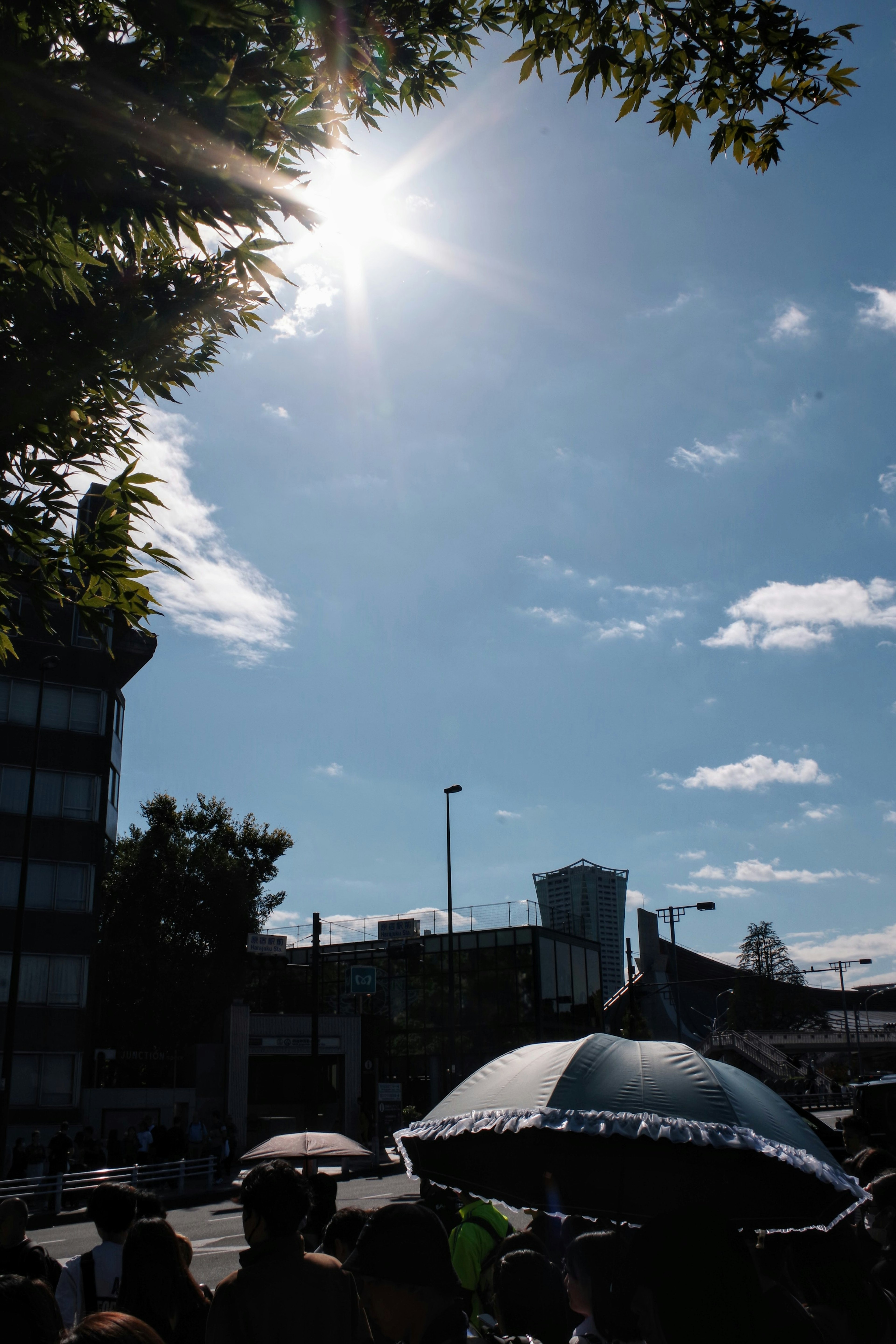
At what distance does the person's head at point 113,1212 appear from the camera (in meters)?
5.25

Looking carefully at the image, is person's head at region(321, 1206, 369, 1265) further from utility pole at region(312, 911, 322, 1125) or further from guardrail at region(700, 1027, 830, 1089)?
guardrail at region(700, 1027, 830, 1089)

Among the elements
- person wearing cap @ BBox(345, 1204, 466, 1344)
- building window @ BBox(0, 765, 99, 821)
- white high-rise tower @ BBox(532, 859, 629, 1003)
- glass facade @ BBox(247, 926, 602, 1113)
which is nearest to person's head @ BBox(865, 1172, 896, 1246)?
person wearing cap @ BBox(345, 1204, 466, 1344)

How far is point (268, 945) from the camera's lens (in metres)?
33.3

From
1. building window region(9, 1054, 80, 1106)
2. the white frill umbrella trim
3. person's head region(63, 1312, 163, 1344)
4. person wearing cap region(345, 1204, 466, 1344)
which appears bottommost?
building window region(9, 1054, 80, 1106)

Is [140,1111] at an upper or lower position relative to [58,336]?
lower

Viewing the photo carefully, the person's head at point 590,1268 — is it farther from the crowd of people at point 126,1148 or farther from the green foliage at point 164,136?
the crowd of people at point 126,1148

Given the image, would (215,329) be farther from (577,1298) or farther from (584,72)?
(577,1298)

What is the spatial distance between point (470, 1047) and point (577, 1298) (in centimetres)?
4504

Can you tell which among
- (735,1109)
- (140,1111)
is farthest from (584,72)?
(140,1111)

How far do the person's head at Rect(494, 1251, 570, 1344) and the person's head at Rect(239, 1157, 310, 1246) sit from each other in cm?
111

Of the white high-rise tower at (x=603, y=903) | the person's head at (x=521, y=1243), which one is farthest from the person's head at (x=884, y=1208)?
the white high-rise tower at (x=603, y=903)

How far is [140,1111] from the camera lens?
3322 cm

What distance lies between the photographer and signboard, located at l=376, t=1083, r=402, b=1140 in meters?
33.2

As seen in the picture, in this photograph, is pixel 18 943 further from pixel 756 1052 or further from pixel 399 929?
pixel 756 1052
